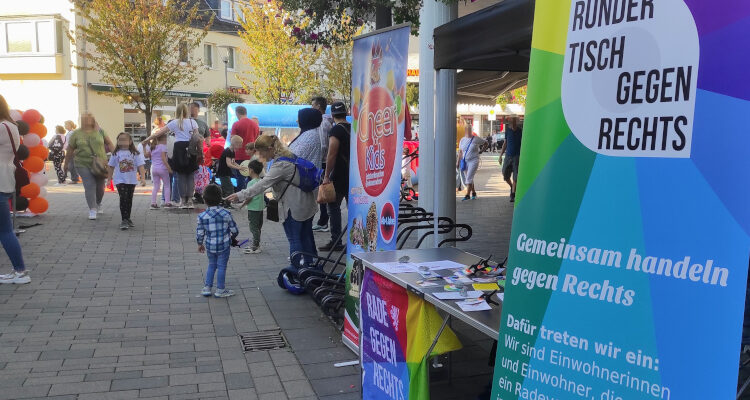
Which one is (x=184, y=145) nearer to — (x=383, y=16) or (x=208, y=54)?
(x=383, y=16)

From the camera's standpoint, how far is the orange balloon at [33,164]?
10227 millimetres

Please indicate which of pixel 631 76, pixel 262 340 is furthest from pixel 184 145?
pixel 631 76

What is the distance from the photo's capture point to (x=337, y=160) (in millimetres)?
7145

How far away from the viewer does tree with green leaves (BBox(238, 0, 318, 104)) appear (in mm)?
27031

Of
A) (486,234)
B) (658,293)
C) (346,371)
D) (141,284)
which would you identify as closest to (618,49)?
(658,293)

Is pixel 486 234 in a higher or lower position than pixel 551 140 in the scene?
lower

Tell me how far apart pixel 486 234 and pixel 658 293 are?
26.5 ft

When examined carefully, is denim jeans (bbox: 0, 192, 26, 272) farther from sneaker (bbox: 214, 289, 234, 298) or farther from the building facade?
the building facade

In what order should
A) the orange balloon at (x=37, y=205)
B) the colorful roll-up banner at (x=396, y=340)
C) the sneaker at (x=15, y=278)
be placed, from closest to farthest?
the colorful roll-up banner at (x=396, y=340) → the sneaker at (x=15, y=278) → the orange balloon at (x=37, y=205)

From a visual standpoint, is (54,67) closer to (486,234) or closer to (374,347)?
(486,234)

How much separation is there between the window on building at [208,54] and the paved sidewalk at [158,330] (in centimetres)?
2987

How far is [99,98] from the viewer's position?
1210 inches

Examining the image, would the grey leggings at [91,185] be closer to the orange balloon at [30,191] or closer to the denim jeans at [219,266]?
the orange balloon at [30,191]

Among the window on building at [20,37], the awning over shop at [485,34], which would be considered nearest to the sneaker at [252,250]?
the awning over shop at [485,34]
